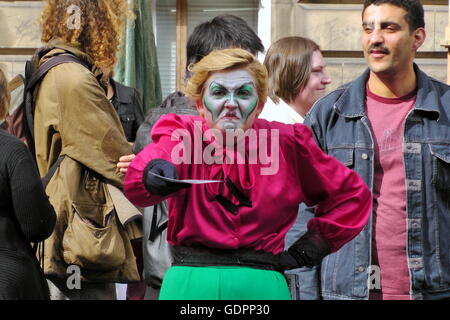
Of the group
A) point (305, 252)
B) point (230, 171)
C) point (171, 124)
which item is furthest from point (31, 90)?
point (305, 252)

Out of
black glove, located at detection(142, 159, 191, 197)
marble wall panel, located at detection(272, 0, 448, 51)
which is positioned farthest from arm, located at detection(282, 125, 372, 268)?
marble wall panel, located at detection(272, 0, 448, 51)

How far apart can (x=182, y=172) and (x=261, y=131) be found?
0.37 m

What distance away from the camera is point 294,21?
10.6 m

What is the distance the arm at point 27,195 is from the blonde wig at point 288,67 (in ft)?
6.14

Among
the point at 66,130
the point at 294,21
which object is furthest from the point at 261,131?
the point at 294,21

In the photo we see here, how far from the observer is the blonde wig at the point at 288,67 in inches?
273

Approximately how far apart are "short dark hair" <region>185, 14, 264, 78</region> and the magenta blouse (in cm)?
125

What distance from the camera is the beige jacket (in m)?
6.29

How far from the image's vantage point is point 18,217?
537cm

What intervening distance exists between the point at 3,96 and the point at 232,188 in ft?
4.84

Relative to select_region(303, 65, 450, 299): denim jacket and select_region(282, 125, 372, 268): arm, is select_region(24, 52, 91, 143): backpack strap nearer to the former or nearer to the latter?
select_region(303, 65, 450, 299): denim jacket
